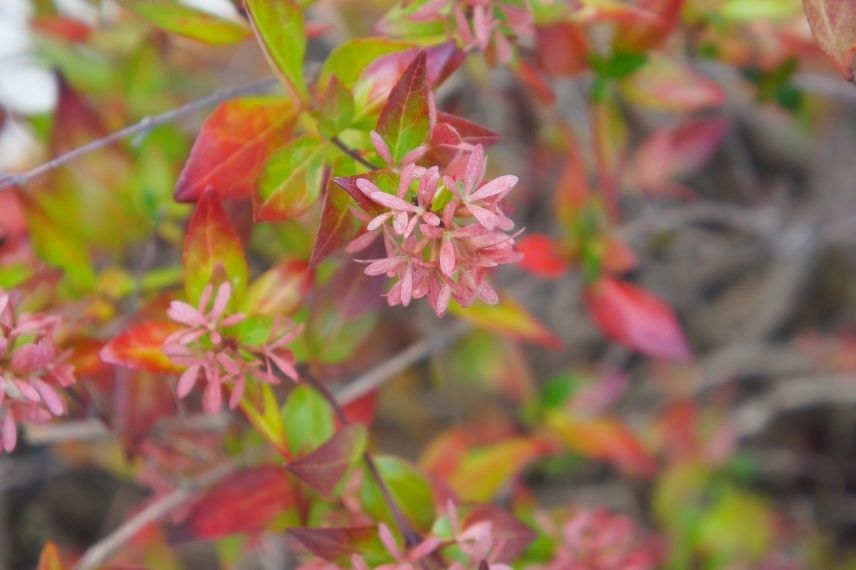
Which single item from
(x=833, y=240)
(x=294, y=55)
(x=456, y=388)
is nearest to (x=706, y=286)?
(x=833, y=240)

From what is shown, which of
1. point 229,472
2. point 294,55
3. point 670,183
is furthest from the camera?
point 670,183

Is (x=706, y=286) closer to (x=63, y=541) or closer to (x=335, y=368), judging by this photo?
(x=335, y=368)

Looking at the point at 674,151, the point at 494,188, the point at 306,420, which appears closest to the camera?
the point at 494,188

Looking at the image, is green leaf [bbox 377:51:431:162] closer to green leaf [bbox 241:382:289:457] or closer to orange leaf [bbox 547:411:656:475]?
green leaf [bbox 241:382:289:457]

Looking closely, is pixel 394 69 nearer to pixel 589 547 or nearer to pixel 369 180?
pixel 369 180

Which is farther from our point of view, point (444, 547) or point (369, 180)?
point (444, 547)

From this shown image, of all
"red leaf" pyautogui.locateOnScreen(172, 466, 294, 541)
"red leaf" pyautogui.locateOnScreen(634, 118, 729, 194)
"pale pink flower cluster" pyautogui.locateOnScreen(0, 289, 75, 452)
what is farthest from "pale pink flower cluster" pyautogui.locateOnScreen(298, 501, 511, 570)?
"red leaf" pyautogui.locateOnScreen(634, 118, 729, 194)

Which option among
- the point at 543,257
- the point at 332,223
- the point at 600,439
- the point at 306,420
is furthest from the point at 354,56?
the point at 600,439
